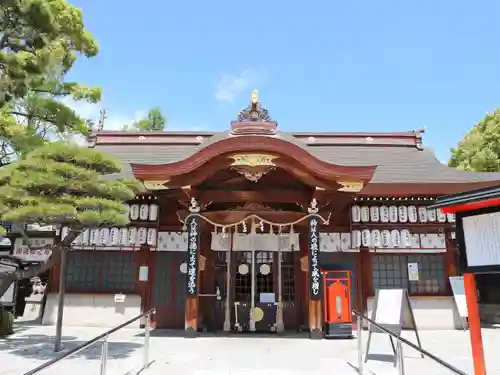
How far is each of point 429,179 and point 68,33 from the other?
37.4ft

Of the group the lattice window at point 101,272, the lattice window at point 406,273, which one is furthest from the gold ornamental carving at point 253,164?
the lattice window at point 406,273

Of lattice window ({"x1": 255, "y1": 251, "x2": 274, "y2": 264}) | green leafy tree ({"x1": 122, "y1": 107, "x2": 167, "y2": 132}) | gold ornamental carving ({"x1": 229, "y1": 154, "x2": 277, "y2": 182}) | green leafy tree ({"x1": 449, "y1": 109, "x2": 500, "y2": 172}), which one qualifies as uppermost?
green leafy tree ({"x1": 122, "y1": 107, "x2": 167, "y2": 132})

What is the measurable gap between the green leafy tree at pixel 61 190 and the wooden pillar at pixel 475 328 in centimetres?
628

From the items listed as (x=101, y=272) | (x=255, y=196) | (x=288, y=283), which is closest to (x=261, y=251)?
(x=288, y=283)

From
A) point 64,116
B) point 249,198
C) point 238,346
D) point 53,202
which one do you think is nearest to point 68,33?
point 64,116

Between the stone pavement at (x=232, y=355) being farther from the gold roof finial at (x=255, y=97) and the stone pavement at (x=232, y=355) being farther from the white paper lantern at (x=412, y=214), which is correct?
the gold roof finial at (x=255, y=97)

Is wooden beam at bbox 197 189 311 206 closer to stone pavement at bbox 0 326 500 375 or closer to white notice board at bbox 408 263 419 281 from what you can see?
stone pavement at bbox 0 326 500 375

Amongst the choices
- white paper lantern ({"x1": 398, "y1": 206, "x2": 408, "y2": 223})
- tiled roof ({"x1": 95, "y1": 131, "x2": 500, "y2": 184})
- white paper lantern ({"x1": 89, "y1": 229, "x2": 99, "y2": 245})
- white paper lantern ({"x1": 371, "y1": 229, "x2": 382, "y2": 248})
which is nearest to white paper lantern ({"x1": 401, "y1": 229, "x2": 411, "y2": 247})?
white paper lantern ({"x1": 398, "y1": 206, "x2": 408, "y2": 223})

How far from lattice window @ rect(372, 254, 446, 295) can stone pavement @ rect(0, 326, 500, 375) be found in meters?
1.83

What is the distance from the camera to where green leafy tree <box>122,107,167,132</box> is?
4012cm

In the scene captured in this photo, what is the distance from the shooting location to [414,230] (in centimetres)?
1321

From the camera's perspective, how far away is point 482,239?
5246 mm

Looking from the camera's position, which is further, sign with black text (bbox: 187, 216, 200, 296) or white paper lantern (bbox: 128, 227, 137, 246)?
white paper lantern (bbox: 128, 227, 137, 246)

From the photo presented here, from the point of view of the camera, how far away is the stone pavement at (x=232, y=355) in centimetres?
720
